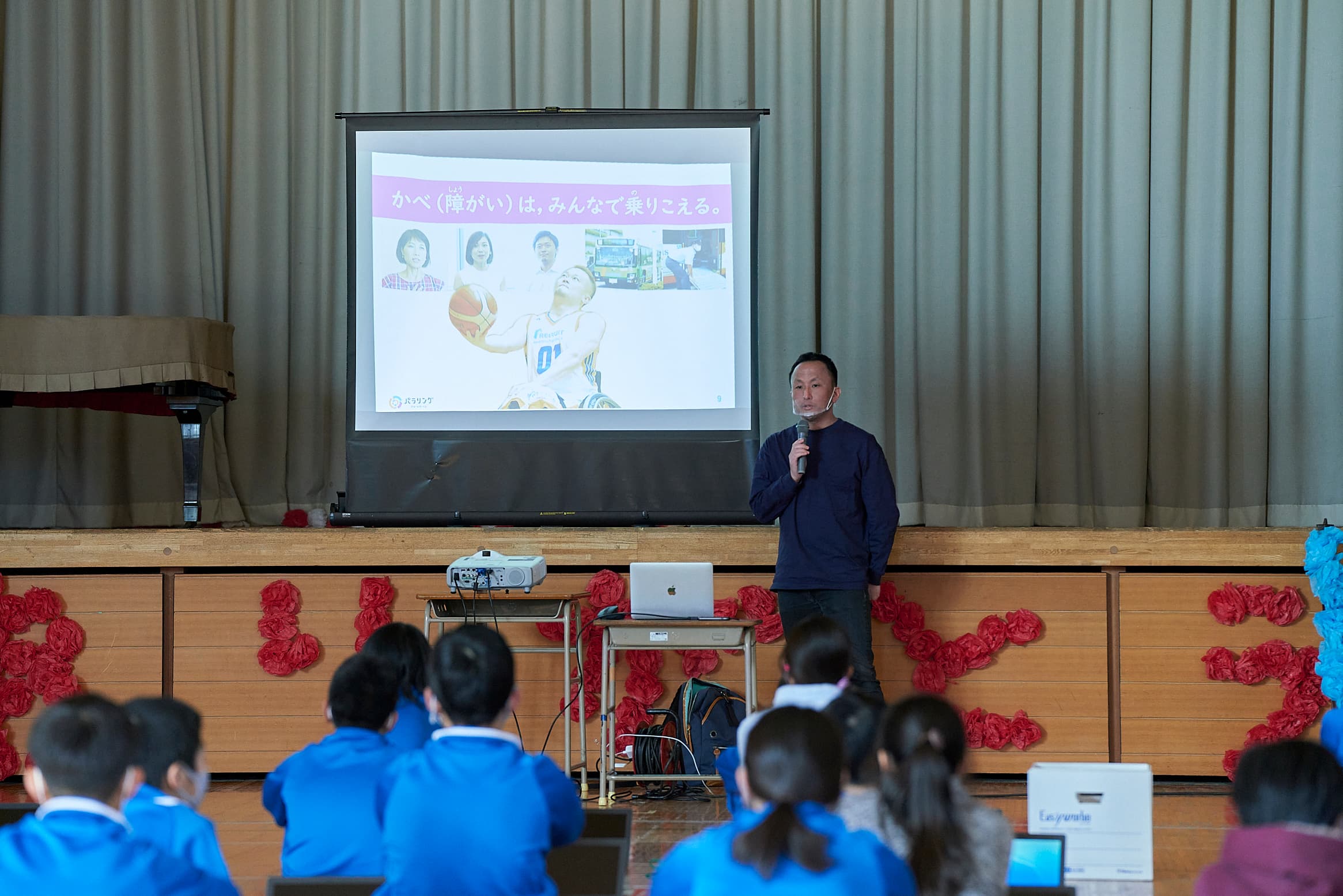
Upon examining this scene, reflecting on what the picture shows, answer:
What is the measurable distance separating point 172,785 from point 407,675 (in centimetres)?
71

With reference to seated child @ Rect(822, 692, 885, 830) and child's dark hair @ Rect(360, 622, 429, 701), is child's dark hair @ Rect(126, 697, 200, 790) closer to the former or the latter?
child's dark hair @ Rect(360, 622, 429, 701)

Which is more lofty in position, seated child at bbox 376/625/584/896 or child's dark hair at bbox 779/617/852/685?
child's dark hair at bbox 779/617/852/685

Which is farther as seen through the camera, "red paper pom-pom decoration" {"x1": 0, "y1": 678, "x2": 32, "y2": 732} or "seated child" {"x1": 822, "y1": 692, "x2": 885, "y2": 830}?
"red paper pom-pom decoration" {"x1": 0, "y1": 678, "x2": 32, "y2": 732}

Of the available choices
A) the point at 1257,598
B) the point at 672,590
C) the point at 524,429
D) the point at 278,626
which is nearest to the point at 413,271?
the point at 524,429

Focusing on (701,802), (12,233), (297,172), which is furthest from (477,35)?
(701,802)

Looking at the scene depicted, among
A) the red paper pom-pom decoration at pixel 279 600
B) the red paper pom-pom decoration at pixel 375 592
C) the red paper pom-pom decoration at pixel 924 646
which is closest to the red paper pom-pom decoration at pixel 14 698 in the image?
the red paper pom-pom decoration at pixel 279 600

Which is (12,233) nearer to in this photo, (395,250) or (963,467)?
(395,250)

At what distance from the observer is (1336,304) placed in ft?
20.7

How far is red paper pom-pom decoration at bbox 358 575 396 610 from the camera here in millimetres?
4820

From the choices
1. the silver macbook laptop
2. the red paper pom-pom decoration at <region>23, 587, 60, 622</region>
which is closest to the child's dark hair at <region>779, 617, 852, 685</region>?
the silver macbook laptop

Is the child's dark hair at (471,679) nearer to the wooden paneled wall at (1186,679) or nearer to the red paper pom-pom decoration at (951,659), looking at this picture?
the red paper pom-pom decoration at (951,659)

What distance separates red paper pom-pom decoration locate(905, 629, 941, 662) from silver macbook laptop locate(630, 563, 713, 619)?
870mm

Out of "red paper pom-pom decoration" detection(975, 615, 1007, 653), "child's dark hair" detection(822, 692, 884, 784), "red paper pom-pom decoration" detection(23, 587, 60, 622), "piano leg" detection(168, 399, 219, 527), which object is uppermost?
"piano leg" detection(168, 399, 219, 527)

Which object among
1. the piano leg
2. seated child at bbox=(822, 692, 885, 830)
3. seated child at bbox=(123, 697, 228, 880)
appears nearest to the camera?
seated child at bbox=(123, 697, 228, 880)
